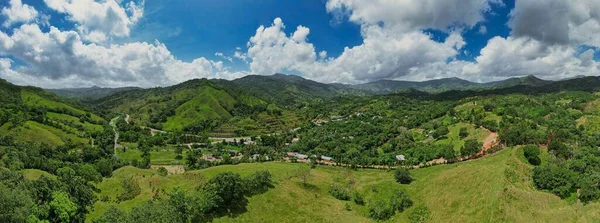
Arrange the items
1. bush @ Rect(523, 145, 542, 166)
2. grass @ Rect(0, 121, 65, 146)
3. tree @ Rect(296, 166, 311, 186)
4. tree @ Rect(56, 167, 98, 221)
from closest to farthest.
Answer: tree @ Rect(56, 167, 98, 221) < bush @ Rect(523, 145, 542, 166) < tree @ Rect(296, 166, 311, 186) < grass @ Rect(0, 121, 65, 146)

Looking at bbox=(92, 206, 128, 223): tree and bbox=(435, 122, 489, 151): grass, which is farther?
bbox=(435, 122, 489, 151): grass

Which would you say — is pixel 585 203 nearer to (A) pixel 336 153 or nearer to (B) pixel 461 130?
(B) pixel 461 130

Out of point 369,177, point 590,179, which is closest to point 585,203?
point 590,179

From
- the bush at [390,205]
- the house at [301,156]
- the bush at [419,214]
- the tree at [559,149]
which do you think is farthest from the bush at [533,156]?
the house at [301,156]

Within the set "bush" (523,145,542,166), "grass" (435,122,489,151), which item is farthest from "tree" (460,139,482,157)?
"bush" (523,145,542,166)

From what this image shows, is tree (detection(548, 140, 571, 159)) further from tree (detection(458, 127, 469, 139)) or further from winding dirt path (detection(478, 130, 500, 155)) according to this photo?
tree (detection(458, 127, 469, 139))

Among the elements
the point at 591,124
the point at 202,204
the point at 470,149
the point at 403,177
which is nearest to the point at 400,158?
the point at 470,149

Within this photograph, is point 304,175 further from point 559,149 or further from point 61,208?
point 559,149

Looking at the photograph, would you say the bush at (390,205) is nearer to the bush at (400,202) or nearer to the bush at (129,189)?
the bush at (400,202)
